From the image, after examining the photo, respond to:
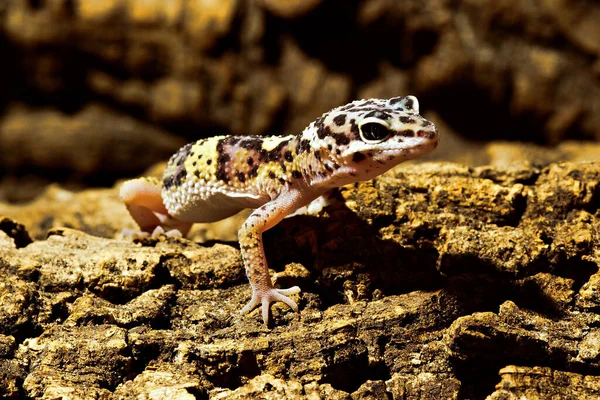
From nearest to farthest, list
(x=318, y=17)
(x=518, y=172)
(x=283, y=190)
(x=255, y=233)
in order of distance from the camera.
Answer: (x=255, y=233) → (x=283, y=190) → (x=518, y=172) → (x=318, y=17)

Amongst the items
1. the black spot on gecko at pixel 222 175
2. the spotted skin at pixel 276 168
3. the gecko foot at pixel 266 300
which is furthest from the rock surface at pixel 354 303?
the black spot on gecko at pixel 222 175

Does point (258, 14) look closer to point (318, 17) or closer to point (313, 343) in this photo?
point (318, 17)

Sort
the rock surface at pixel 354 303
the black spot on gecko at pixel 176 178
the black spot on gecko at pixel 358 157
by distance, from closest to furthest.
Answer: the rock surface at pixel 354 303, the black spot on gecko at pixel 358 157, the black spot on gecko at pixel 176 178

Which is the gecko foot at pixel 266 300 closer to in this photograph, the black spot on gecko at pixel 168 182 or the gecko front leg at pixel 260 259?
the gecko front leg at pixel 260 259

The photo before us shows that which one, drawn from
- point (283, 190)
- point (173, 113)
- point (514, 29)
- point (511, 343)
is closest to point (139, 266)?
point (283, 190)

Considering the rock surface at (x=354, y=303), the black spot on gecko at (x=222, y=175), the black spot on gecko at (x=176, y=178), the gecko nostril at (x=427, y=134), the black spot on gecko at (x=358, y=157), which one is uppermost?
the black spot on gecko at (x=176, y=178)

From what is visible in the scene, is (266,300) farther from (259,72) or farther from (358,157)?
(259,72)
